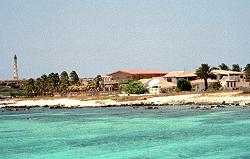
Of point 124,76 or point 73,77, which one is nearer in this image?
point 124,76

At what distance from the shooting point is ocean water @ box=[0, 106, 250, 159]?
102 ft

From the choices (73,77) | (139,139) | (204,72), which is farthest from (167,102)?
(73,77)

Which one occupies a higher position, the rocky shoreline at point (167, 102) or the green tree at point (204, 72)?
the green tree at point (204, 72)

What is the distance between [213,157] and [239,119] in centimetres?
2332

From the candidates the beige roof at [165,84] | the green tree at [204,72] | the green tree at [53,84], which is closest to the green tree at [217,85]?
the green tree at [204,72]

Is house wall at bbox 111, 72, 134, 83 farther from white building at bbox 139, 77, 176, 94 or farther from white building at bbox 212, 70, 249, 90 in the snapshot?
white building at bbox 212, 70, 249, 90

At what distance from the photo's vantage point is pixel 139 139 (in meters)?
38.6

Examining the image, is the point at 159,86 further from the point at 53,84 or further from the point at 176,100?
the point at 53,84

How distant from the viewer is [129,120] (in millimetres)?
57531

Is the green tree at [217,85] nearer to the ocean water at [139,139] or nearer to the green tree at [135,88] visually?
the green tree at [135,88]

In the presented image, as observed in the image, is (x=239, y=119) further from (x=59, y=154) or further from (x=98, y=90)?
(x=98, y=90)

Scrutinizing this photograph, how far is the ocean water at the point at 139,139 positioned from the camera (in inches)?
1221

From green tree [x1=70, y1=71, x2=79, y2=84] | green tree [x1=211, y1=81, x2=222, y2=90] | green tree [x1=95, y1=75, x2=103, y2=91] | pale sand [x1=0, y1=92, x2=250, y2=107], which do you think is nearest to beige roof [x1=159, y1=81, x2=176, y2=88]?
green tree [x1=211, y1=81, x2=222, y2=90]

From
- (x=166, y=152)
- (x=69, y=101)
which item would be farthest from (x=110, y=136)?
(x=69, y=101)
